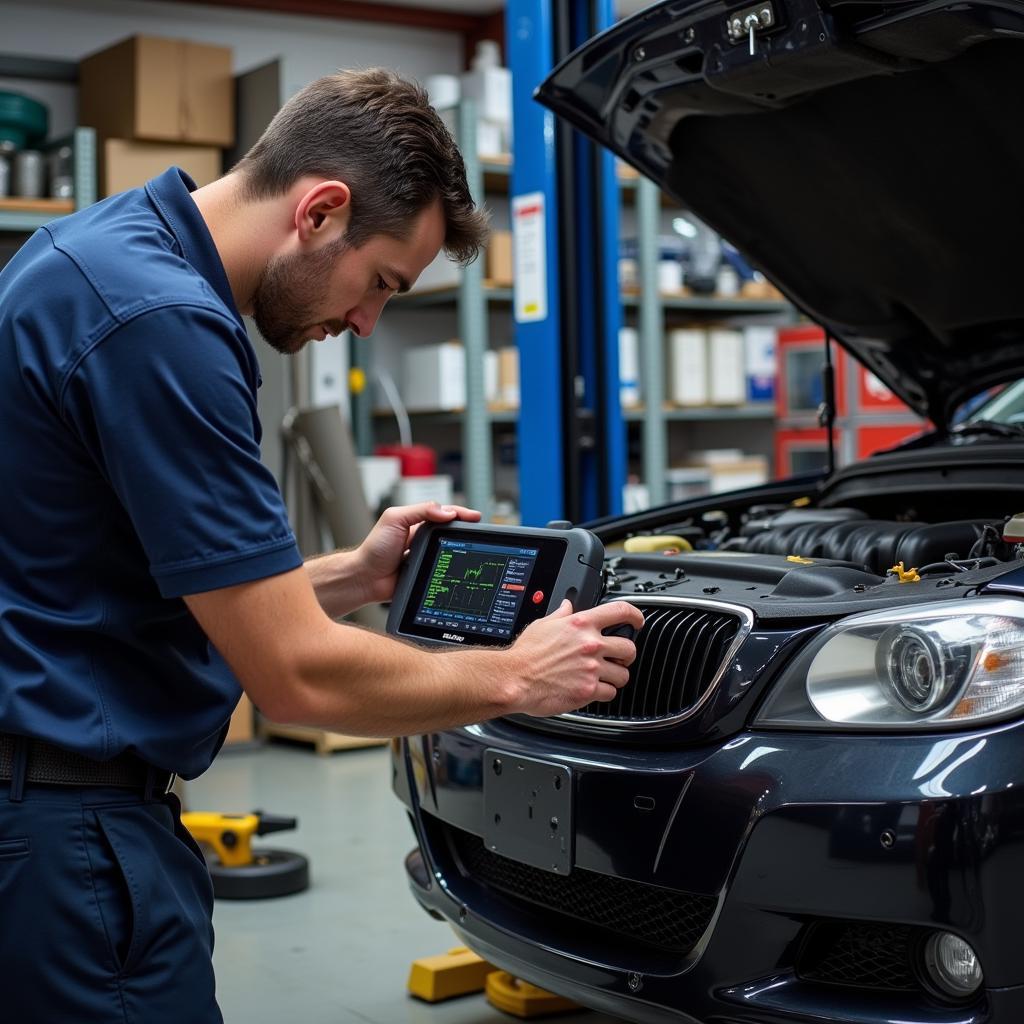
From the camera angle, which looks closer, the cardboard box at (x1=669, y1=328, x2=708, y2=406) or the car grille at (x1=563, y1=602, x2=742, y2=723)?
the car grille at (x1=563, y1=602, x2=742, y2=723)

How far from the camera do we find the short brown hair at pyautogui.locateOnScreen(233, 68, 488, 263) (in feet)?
5.05

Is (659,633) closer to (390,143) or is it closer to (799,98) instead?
(390,143)

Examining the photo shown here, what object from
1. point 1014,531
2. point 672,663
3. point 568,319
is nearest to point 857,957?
point 672,663

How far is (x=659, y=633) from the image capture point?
2.09m

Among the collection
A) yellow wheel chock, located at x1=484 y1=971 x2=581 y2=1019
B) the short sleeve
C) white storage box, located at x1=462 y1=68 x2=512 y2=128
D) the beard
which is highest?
white storage box, located at x1=462 y1=68 x2=512 y2=128

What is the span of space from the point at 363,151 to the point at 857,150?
1.37m

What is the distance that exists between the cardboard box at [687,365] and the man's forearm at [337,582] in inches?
214

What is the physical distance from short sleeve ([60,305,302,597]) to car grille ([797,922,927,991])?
88cm

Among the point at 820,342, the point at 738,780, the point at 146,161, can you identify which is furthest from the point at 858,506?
the point at 820,342

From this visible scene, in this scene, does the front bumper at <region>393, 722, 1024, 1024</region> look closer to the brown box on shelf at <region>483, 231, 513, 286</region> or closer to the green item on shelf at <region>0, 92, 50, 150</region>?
the brown box on shelf at <region>483, 231, 513, 286</region>

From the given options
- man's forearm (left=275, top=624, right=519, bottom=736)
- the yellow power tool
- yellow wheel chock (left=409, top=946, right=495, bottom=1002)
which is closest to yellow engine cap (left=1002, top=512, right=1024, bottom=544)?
man's forearm (left=275, top=624, right=519, bottom=736)

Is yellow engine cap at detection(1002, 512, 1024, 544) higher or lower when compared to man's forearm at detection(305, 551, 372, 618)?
higher

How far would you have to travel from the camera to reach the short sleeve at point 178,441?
1323 millimetres

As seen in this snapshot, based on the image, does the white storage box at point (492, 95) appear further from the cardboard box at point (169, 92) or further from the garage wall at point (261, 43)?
the cardboard box at point (169, 92)
